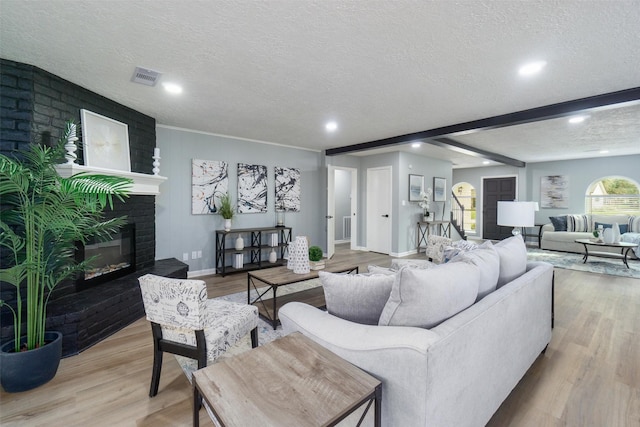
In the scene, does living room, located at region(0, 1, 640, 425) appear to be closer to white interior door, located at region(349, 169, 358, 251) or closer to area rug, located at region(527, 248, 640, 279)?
white interior door, located at region(349, 169, 358, 251)

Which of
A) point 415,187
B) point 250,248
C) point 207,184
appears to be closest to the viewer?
point 207,184

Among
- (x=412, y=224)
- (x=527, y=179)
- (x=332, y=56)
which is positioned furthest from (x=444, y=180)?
(x=332, y=56)

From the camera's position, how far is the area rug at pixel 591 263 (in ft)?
16.6

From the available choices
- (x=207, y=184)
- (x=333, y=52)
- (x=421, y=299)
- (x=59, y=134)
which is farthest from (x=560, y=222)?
(x=59, y=134)

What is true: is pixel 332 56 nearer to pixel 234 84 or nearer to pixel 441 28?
pixel 441 28

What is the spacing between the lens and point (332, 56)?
2.23m

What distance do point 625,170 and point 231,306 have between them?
9297 millimetres

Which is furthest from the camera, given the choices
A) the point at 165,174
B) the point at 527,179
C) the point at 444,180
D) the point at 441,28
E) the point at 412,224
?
the point at 527,179

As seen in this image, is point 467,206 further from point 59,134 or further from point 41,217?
point 41,217

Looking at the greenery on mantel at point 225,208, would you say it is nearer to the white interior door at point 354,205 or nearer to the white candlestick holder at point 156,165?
the white candlestick holder at point 156,165

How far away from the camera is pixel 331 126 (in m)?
4.28

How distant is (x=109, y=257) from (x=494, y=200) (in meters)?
9.74

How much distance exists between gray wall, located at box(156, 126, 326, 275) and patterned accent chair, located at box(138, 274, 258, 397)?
2809 mm

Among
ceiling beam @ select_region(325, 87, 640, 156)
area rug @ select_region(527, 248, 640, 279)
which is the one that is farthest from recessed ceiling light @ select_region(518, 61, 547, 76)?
area rug @ select_region(527, 248, 640, 279)
